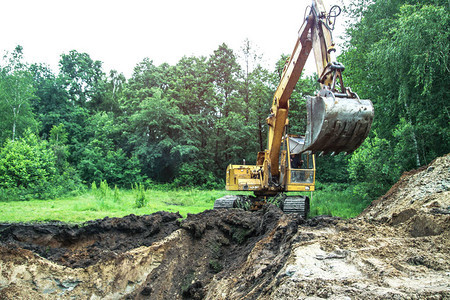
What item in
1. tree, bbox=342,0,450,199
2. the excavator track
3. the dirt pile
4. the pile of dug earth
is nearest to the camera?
the pile of dug earth

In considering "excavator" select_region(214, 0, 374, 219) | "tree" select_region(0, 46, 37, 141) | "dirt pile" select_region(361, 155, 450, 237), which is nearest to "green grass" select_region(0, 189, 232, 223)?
"excavator" select_region(214, 0, 374, 219)

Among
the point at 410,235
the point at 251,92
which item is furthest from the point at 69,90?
the point at 410,235

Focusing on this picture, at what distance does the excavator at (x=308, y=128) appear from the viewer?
482 centimetres

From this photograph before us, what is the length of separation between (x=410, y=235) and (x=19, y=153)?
17438 mm

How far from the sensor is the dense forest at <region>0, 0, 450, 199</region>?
11.1m

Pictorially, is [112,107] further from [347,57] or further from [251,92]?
[347,57]

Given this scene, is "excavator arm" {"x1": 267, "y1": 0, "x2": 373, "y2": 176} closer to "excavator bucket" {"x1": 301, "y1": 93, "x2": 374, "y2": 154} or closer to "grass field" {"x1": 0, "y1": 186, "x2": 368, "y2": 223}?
"excavator bucket" {"x1": 301, "y1": 93, "x2": 374, "y2": 154}

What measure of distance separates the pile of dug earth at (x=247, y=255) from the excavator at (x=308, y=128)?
138 cm

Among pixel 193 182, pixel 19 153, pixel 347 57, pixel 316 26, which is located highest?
pixel 347 57

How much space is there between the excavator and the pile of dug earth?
1.38 meters

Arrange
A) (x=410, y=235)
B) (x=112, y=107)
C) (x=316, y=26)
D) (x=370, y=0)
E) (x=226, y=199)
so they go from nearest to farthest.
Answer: (x=410, y=235) < (x=316, y=26) < (x=226, y=199) < (x=370, y=0) < (x=112, y=107)

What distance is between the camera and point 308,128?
5.28 metres

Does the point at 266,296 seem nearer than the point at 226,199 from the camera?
Yes

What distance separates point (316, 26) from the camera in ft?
20.7
